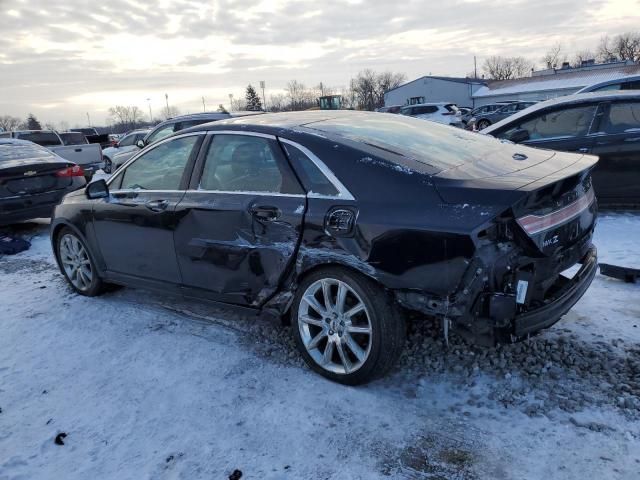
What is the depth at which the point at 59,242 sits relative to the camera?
513 centimetres

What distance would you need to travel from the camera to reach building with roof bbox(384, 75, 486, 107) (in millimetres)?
62750

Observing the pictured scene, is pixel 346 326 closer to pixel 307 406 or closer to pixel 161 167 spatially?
pixel 307 406

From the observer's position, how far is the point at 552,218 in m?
2.74

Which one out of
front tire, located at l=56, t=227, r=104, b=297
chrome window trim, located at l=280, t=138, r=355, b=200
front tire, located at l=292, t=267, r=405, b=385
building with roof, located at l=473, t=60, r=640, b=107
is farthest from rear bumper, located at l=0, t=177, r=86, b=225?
building with roof, located at l=473, t=60, r=640, b=107

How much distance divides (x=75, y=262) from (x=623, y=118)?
252 inches

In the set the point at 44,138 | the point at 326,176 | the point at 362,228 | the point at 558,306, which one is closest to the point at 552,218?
the point at 558,306

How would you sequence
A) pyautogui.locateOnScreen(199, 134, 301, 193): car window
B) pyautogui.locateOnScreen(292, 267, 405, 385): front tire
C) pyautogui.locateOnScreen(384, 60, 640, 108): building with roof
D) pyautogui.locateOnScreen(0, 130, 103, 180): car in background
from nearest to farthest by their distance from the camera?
1. pyautogui.locateOnScreen(292, 267, 405, 385): front tire
2. pyautogui.locateOnScreen(199, 134, 301, 193): car window
3. pyautogui.locateOnScreen(0, 130, 103, 180): car in background
4. pyautogui.locateOnScreen(384, 60, 640, 108): building with roof

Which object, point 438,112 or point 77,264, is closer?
point 77,264

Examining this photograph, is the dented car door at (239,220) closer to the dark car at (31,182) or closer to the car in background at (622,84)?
the dark car at (31,182)

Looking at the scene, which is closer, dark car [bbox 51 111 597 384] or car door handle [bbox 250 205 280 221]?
dark car [bbox 51 111 597 384]

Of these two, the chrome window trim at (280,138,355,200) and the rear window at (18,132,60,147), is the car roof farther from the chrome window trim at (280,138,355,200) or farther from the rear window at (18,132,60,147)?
the rear window at (18,132,60,147)

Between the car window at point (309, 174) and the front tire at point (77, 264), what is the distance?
103 inches

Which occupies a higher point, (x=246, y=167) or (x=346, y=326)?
(x=246, y=167)

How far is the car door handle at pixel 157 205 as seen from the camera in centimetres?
387
